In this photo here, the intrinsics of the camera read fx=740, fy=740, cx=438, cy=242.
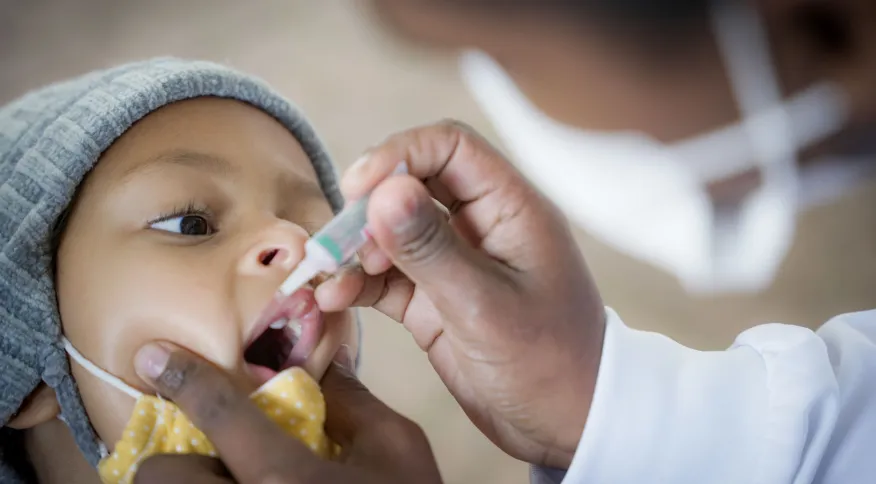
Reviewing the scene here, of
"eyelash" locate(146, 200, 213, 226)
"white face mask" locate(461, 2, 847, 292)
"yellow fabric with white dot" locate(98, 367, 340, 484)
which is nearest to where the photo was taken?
"yellow fabric with white dot" locate(98, 367, 340, 484)

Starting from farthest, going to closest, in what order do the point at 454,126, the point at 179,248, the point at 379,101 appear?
the point at 379,101 → the point at 179,248 → the point at 454,126

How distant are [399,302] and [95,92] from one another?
0.45 metres

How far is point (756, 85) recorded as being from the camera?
188 cm

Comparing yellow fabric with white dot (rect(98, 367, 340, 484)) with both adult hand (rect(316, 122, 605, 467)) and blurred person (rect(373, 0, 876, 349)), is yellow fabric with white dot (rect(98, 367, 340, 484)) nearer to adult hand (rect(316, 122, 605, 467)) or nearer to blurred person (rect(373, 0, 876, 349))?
adult hand (rect(316, 122, 605, 467))

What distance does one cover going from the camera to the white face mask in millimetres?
1742

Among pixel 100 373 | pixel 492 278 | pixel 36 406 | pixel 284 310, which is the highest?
pixel 492 278

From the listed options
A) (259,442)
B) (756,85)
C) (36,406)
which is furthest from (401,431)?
(756,85)

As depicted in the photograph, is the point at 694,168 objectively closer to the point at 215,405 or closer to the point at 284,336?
the point at 284,336

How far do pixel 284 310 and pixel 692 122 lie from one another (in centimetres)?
140

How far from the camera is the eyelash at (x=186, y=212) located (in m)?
0.81

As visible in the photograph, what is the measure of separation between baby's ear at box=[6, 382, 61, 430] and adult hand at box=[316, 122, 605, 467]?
1.30ft

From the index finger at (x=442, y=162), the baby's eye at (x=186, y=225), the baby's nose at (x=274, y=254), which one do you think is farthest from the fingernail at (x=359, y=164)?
the baby's eye at (x=186, y=225)

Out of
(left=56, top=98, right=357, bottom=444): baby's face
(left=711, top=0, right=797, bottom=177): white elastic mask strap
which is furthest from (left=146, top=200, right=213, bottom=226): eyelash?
(left=711, top=0, right=797, bottom=177): white elastic mask strap

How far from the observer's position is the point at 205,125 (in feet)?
2.89
